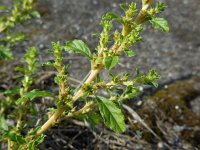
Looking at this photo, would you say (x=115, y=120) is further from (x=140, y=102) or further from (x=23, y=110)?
(x=140, y=102)

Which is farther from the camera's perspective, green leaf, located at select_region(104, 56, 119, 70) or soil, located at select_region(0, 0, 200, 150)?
soil, located at select_region(0, 0, 200, 150)

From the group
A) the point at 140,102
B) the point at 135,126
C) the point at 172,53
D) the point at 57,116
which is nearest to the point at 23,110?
the point at 57,116

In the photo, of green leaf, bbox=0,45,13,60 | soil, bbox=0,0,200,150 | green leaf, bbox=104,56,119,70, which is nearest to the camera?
green leaf, bbox=104,56,119,70

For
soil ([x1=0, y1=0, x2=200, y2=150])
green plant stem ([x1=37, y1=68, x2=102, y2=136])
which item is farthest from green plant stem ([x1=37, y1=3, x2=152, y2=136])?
soil ([x1=0, y1=0, x2=200, y2=150])

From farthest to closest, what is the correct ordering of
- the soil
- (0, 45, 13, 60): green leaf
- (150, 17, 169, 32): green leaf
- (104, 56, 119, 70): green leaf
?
1. the soil
2. (0, 45, 13, 60): green leaf
3. (150, 17, 169, 32): green leaf
4. (104, 56, 119, 70): green leaf

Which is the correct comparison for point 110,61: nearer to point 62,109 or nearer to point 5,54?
point 62,109

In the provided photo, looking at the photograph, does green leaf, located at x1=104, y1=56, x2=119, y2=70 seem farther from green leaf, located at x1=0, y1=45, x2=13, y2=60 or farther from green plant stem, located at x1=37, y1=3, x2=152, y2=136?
green leaf, located at x1=0, y1=45, x2=13, y2=60
